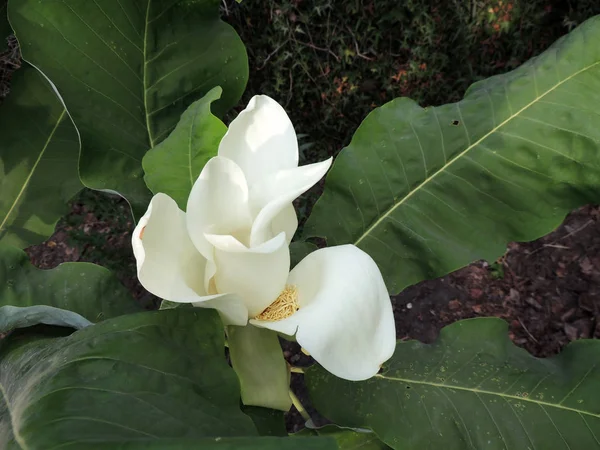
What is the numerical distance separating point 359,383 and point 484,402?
0.19 metres

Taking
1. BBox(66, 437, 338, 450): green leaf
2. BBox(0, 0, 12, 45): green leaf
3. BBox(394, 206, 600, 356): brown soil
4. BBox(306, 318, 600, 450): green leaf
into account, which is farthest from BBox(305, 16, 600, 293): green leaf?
BBox(394, 206, 600, 356): brown soil

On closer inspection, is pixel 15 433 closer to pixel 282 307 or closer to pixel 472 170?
pixel 282 307

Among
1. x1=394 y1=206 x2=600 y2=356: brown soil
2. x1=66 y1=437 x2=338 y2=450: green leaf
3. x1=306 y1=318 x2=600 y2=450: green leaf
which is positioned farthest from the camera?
x1=394 y1=206 x2=600 y2=356: brown soil

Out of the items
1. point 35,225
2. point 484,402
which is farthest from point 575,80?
point 35,225

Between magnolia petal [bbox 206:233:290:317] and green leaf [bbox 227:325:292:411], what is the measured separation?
37mm

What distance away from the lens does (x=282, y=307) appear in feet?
2.11

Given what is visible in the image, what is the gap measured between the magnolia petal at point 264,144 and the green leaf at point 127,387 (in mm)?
177

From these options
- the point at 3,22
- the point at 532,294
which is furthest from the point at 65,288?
the point at 532,294

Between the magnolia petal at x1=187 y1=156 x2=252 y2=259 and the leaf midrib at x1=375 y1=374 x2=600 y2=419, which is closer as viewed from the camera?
the magnolia petal at x1=187 y1=156 x2=252 y2=259

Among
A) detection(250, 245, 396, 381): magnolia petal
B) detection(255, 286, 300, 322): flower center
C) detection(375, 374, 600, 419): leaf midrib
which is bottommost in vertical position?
detection(375, 374, 600, 419): leaf midrib

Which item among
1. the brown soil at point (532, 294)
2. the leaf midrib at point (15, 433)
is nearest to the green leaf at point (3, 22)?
the leaf midrib at point (15, 433)

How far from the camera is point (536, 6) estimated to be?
1.67 metres

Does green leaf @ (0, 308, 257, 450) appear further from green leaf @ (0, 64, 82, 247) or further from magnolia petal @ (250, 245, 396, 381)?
A: green leaf @ (0, 64, 82, 247)

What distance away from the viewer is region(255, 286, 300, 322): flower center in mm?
638
